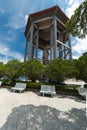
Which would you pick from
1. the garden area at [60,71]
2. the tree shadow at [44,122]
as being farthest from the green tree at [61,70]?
the tree shadow at [44,122]

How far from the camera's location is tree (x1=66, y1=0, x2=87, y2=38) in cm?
486

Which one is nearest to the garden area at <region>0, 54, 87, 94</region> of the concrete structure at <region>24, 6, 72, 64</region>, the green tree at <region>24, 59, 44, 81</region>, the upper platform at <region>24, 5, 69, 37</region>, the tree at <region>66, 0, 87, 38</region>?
the green tree at <region>24, 59, 44, 81</region>

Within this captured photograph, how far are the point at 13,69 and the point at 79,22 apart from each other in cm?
1284

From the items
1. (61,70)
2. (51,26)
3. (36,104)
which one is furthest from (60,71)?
(51,26)

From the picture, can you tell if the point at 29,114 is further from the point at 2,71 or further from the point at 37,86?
the point at 2,71

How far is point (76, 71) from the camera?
12109mm

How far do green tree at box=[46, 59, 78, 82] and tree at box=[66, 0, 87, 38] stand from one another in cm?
666

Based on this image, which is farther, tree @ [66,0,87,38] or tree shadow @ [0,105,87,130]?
tree @ [66,0,87,38]

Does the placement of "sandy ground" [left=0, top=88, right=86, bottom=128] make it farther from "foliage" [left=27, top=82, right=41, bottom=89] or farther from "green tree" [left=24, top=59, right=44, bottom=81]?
"green tree" [left=24, top=59, right=44, bottom=81]

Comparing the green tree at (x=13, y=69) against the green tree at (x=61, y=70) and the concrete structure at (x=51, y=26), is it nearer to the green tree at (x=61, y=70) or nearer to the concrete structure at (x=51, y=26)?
the green tree at (x=61, y=70)

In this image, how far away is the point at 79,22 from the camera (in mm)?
5352

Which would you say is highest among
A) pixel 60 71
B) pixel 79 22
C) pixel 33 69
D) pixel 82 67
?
pixel 79 22

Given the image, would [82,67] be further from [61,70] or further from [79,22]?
[79,22]

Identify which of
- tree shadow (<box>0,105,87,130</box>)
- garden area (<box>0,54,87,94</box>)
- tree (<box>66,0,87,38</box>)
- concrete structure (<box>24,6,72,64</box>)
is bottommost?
tree shadow (<box>0,105,87,130</box>)
